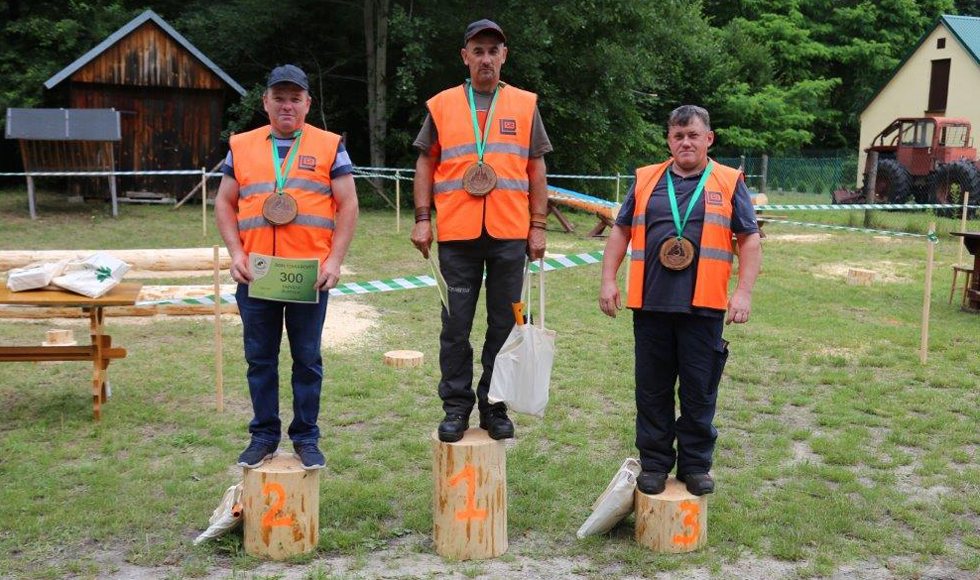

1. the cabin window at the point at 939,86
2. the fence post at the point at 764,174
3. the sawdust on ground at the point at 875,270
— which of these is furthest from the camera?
the cabin window at the point at 939,86

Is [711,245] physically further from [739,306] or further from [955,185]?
[955,185]

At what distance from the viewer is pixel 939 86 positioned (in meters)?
28.4

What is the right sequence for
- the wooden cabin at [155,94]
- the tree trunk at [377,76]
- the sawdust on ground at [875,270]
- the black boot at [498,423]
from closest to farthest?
1. the black boot at [498,423]
2. the sawdust on ground at [875,270]
3. the wooden cabin at [155,94]
4. the tree trunk at [377,76]

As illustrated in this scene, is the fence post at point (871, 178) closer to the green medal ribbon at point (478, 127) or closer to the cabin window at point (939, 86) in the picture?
the cabin window at point (939, 86)

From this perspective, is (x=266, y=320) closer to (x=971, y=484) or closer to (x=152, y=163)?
(x=971, y=484)

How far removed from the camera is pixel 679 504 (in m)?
4.23

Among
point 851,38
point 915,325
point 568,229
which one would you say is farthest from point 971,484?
point 851,38

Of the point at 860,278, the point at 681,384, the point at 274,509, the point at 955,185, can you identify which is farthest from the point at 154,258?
the point at 955,185

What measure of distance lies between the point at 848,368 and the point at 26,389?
638cm

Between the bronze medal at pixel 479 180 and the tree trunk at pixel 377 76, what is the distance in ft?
56.6

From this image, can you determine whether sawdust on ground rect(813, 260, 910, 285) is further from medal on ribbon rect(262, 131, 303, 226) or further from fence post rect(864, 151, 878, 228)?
medal on ribbon rect(262, 131, 303, 226)

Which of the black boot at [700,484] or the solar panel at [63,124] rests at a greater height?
the solar panel at [63,124]

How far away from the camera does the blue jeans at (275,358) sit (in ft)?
14.2

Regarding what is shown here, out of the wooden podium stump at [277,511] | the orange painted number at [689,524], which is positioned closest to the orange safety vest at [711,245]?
the orange painted number at [689,524]
